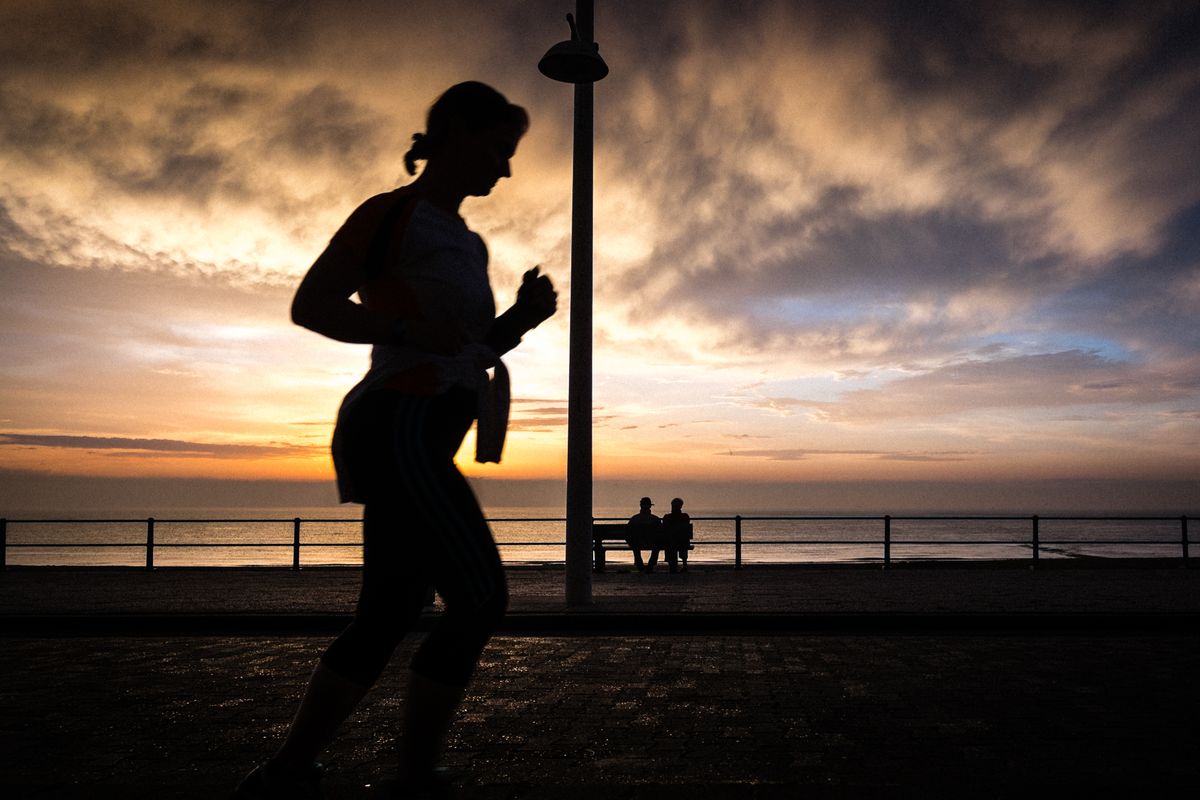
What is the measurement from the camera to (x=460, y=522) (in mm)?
2393

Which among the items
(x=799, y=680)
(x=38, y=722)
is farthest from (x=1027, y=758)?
(x=38, y=722)

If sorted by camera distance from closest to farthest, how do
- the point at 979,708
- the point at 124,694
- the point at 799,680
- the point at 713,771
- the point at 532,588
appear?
the point at 713,771
the point at 979,708
the point at 124,694
the point at 799,680
the point at 532,588

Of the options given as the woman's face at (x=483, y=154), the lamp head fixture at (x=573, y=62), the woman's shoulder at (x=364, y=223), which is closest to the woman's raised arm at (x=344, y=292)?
the woman's shoulder at (x=364, y=223)

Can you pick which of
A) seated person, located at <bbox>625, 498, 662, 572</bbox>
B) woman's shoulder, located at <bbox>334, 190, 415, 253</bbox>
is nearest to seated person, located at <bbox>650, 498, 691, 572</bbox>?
seated person, located at <bbox>625, 498, 662, 572</bbox>

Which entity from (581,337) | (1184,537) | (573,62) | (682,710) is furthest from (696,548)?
(682,710)

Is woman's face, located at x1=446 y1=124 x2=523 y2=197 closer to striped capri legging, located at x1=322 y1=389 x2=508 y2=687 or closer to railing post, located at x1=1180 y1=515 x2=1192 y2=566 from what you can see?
striped capri legging, located at x1=322 y1=389 x2=508 y2=687

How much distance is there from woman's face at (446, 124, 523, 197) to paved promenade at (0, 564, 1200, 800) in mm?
1662

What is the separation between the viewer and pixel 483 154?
8.63ft

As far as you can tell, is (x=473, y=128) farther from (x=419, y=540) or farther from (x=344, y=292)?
(x=419, y=540)

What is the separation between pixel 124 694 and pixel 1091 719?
13.8ft

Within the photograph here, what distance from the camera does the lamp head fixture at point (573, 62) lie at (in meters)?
9.77

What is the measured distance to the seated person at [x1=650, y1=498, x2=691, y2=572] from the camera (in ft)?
56.9

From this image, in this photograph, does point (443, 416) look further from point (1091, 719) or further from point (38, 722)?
point (1091, 719)

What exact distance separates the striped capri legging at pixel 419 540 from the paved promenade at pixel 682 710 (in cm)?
69
